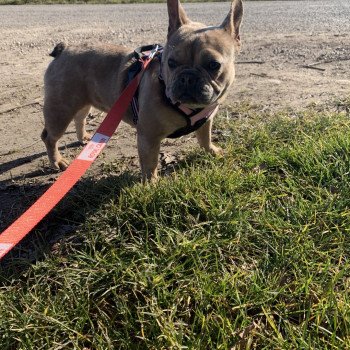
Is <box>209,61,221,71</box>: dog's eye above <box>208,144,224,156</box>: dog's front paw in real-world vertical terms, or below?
above

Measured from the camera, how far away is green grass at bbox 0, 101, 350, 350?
2092mm

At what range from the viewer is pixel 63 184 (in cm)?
244

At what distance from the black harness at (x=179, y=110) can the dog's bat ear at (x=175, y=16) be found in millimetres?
290

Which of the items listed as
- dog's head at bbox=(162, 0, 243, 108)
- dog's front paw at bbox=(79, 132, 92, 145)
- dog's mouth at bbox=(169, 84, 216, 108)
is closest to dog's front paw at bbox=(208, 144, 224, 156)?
dog's head at bbox=(162, 0, 243, 108)

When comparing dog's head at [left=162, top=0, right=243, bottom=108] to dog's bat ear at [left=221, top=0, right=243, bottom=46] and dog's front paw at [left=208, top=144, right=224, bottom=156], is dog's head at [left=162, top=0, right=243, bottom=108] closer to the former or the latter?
dog's bat ear at [left=221, top=0, right=243, bottom=46]

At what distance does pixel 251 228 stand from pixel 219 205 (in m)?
0.32

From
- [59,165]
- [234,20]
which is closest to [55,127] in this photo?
[59,165]

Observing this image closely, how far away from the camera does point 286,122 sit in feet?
13.8

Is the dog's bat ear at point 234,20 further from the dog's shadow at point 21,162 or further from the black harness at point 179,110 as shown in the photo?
the dog's shadow at point 21,162

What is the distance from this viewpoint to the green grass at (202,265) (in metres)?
2.09

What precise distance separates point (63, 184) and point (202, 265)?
0.98 metres

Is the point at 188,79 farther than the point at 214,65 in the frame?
No

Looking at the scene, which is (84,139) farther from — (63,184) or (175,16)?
(63,184)

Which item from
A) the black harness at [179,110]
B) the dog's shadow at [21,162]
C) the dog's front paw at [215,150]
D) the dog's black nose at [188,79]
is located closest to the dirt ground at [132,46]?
the dog's shadow at [21,162]
